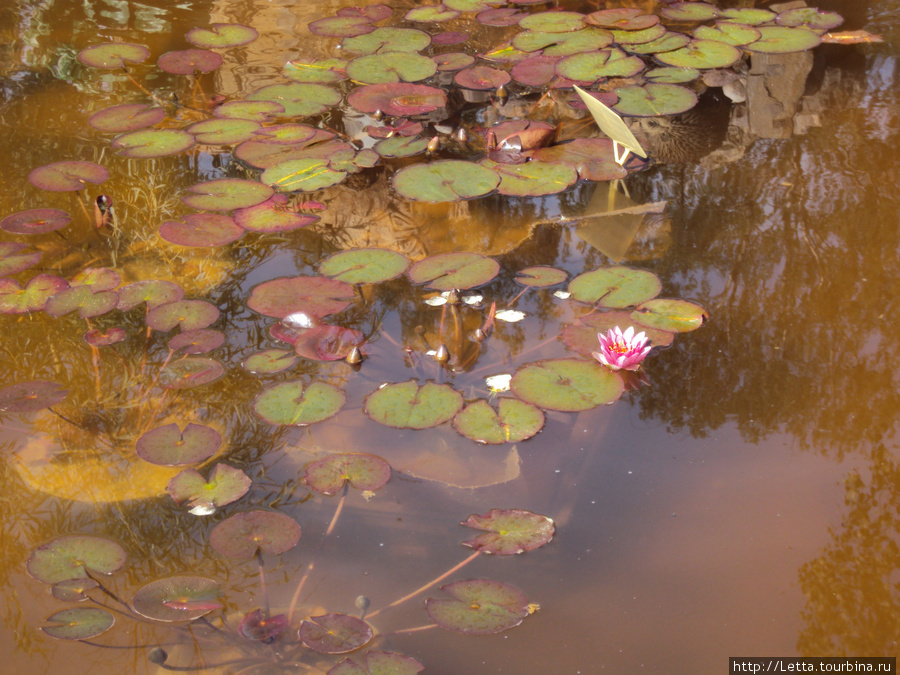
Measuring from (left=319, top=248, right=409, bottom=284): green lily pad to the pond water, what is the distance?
6cm

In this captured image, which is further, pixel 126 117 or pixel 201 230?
pixel 126 117

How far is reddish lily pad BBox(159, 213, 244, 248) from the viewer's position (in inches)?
115

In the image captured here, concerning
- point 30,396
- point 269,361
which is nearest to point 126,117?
point 30,396

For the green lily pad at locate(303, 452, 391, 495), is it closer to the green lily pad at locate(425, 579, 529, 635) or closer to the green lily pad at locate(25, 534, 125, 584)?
the green lily pad at locate(425, 579, 529, 635)

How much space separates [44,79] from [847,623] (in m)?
4.82

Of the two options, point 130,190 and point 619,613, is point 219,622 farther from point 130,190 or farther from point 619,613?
point 130,190

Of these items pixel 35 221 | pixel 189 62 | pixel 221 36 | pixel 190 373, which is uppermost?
pixel 221 36

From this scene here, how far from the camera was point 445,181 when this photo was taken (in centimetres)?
329

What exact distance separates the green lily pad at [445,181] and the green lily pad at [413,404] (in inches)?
45.9

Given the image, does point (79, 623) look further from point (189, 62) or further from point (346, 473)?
point (189, 62)

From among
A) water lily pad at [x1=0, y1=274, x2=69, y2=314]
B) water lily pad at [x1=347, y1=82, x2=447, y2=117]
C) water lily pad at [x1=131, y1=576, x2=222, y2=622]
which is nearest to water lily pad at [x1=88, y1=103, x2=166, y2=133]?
water lily pad at [x1=347, y1=82, x2=447, y2=117]

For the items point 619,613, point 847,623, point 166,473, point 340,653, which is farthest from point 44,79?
point 847,623

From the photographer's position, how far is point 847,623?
1.72 metres

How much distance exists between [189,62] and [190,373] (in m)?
2.75
